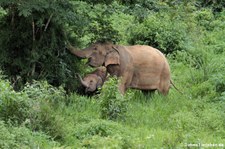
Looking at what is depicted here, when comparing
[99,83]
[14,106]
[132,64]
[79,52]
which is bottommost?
[99,83]

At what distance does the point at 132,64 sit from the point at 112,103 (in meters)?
1.91

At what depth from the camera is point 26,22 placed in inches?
401

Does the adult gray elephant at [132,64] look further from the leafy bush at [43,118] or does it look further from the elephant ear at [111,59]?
the leafy bush at [43,118]

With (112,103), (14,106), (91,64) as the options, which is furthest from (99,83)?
(14,106)

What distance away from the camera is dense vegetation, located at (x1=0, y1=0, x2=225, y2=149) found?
8.02 meters

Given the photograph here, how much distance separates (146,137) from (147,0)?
383cm

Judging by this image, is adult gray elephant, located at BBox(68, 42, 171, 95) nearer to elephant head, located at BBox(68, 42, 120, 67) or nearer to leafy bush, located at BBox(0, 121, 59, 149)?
elephant head, located at BBox(68, 42, 120, 67)

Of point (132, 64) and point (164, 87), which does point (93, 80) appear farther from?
point (164, 87)

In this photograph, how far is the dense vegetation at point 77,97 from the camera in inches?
316

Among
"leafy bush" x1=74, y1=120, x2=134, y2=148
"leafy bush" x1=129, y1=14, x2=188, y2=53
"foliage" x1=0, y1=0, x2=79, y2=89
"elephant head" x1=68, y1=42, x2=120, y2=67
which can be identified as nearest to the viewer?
"leafy bush" x1=74, y1=120, x2=134, y2=148

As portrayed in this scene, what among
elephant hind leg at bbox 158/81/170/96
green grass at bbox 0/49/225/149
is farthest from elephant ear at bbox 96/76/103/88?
elephant hind leg at bbox 158/81/170/96

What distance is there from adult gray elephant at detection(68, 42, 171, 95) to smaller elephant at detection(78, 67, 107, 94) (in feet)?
0.79

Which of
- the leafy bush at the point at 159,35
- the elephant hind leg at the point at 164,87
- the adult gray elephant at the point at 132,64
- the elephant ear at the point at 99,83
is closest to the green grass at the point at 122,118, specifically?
the elephant hind leg at the point at 164,87

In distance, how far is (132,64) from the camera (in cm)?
1104
